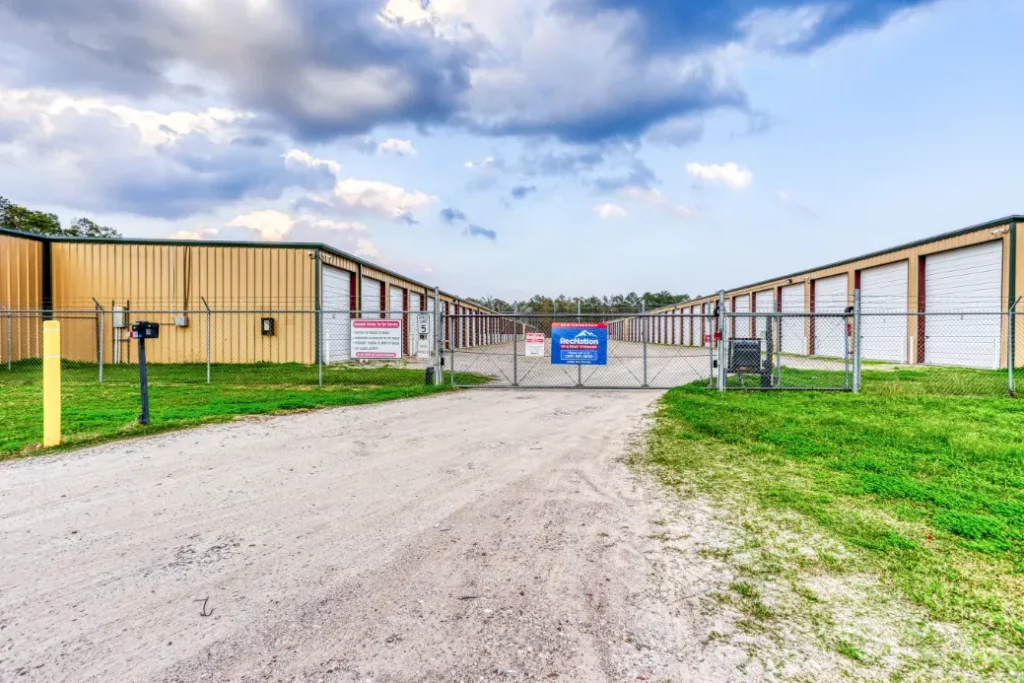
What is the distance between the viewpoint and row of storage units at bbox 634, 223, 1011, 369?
56.9ft

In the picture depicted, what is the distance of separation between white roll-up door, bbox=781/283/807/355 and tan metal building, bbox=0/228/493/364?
89.8 ft

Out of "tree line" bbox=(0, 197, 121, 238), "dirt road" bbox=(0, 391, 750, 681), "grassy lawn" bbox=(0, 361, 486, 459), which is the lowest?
"dirt road" bbox=(0, 391, 750, 681)

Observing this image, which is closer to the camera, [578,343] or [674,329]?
[578,343]

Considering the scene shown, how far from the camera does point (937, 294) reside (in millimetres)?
20484

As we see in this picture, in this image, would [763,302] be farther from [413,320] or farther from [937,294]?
[413,320]

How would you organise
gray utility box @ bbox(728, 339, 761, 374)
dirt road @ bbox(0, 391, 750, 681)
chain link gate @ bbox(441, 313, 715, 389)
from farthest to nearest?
chain link gate @ bbox(441, 313, 715, 389), gray utility box @ bbox(728, 339, 761, 374), dirt road @ bbox(0, 391, 750, 681)

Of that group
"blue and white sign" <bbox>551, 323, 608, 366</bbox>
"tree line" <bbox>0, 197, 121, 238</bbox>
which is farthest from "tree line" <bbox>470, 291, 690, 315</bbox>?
"tree line" <bbox>0, 197, 121, 238</bbox>

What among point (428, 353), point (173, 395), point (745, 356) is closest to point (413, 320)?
point (428, 353)

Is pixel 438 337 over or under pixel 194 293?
under

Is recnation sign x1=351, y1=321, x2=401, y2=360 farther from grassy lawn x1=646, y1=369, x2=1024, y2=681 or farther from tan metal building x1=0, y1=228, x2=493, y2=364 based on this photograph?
tan metal building x1=0, y1=228, x2=493, y2=364

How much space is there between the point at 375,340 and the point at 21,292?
17304mm

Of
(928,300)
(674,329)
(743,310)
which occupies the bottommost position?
(674,329)

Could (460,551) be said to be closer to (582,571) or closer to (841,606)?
(582,571)

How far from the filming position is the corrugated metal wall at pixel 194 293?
19469 millimetres
